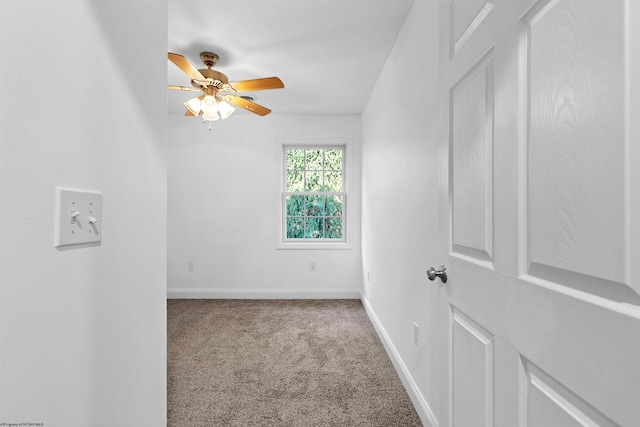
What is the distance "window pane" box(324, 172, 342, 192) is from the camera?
425 centimetres

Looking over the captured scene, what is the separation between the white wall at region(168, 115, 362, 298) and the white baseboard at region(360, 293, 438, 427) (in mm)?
1394

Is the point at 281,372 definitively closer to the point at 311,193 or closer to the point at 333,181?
the point at 311,193

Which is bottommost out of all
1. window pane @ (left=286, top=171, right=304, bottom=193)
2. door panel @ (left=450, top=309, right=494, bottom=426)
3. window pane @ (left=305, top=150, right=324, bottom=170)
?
door panel @ (left=450, top=309, right=494, bottom=426)

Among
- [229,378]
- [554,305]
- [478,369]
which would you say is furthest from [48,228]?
[229,378]

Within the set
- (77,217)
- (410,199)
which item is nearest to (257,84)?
(410,199)

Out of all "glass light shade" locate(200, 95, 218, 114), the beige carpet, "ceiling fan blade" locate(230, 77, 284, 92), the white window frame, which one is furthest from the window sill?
"ceiling fan blade" locate(230, 77, 284, 92)

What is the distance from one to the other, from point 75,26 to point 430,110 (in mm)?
1461

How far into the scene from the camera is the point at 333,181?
14.0 ft

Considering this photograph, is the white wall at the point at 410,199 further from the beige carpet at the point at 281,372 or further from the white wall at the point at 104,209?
the white wall at the point at 104,209

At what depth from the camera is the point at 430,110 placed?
1608mm

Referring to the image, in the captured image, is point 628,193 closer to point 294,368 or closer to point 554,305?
point 554,305

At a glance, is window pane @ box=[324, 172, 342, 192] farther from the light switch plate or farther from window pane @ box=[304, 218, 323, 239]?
the light switch plate

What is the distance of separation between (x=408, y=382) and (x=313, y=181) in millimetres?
2838

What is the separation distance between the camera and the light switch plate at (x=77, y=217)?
0.60 m
